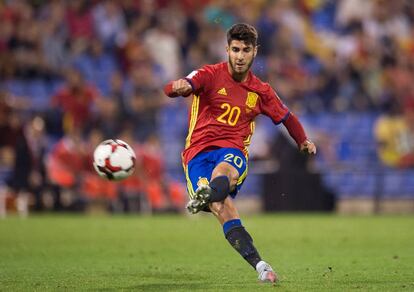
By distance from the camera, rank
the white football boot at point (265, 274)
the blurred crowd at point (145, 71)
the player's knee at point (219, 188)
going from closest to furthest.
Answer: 1. the player's knee at point (219, 188)
2. the white football boot at point (265, 274)
3. the blurred crowd at point (145, 71)

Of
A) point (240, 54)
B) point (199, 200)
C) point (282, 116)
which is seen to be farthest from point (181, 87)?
point (282, 116)

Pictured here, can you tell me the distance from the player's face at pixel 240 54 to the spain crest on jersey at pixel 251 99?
27cm

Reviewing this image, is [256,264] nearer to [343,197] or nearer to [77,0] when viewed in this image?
[343,197]

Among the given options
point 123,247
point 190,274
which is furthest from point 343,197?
point 190,274

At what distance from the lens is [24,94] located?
67.6 feet

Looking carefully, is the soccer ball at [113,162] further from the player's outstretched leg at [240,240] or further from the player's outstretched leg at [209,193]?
the player's outstretched leg at [209,193]

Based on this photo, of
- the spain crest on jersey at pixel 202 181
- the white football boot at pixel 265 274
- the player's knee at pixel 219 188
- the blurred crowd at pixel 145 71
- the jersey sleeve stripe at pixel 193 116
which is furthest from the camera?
the blurred crowd at pixel 145 71

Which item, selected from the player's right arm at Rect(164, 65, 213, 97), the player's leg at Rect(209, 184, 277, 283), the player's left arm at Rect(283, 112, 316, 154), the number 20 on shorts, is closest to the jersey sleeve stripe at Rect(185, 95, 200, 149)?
the player's right arm at Rect(164, 65, 213, 97)

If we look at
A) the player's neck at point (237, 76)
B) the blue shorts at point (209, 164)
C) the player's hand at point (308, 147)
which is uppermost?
the player's neck at point (237, 76)

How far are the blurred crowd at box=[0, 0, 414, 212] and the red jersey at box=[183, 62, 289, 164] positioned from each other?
1025 centimetres

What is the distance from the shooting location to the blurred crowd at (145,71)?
19922 mm

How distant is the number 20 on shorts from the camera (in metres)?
8.25

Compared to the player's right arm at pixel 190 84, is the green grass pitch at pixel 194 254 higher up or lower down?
lower down

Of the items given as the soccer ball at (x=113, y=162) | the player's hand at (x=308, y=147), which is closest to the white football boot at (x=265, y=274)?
the player's hand at (x=308, y=147)
